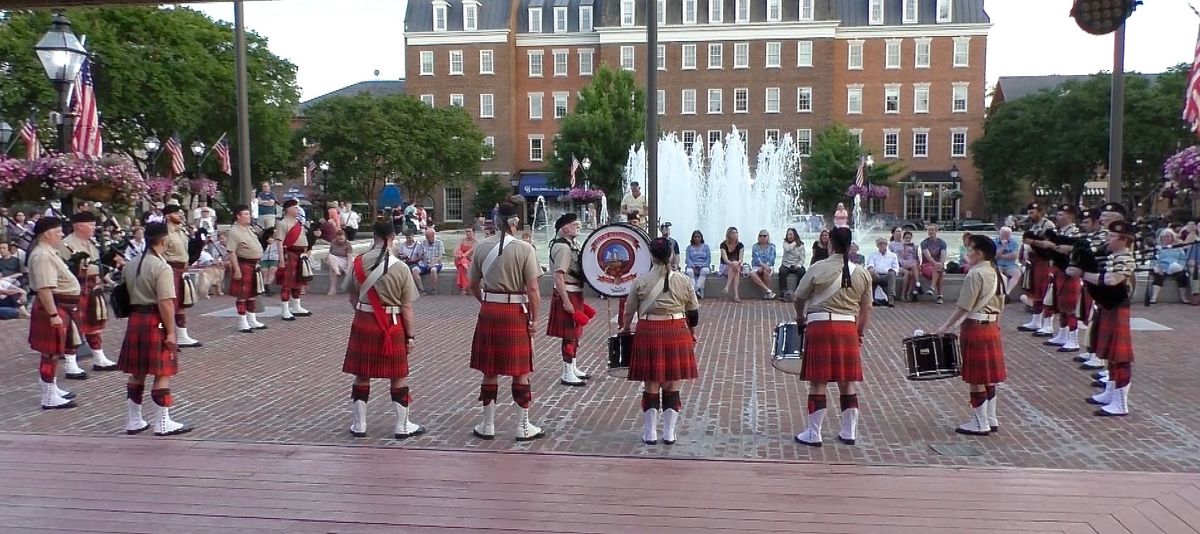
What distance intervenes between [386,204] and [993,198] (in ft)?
120

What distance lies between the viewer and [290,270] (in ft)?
45.8

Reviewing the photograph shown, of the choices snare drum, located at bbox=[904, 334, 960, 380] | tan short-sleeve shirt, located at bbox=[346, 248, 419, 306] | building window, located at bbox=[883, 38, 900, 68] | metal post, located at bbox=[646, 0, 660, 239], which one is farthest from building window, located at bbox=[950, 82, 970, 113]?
tan short-sleeve shirt, located at bbox=[346, 248, 419, 306]

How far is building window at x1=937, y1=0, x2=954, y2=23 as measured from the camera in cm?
5322

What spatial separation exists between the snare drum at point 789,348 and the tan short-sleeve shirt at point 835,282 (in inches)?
18.2

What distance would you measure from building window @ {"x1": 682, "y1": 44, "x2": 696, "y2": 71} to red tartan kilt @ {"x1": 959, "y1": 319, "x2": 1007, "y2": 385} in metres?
49.6

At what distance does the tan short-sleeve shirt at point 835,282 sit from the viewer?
6.73 meters

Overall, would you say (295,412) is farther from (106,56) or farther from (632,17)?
(632,17)

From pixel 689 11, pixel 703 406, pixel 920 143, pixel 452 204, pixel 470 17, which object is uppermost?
pixel 470 17

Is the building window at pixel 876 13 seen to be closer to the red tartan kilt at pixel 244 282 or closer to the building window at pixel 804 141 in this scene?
the building window at pixel 804 141

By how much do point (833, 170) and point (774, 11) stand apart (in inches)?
430

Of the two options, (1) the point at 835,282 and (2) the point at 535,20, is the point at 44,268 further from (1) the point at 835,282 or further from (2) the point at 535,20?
(2) the point at 535,20

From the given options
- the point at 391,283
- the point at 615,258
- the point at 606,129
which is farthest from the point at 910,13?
the point at 391,283

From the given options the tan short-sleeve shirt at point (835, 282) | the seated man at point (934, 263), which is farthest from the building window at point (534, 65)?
the tan short-sleeve shirt at point (835, 282)

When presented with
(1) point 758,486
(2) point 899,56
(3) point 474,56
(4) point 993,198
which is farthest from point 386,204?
(1) point 758,486
